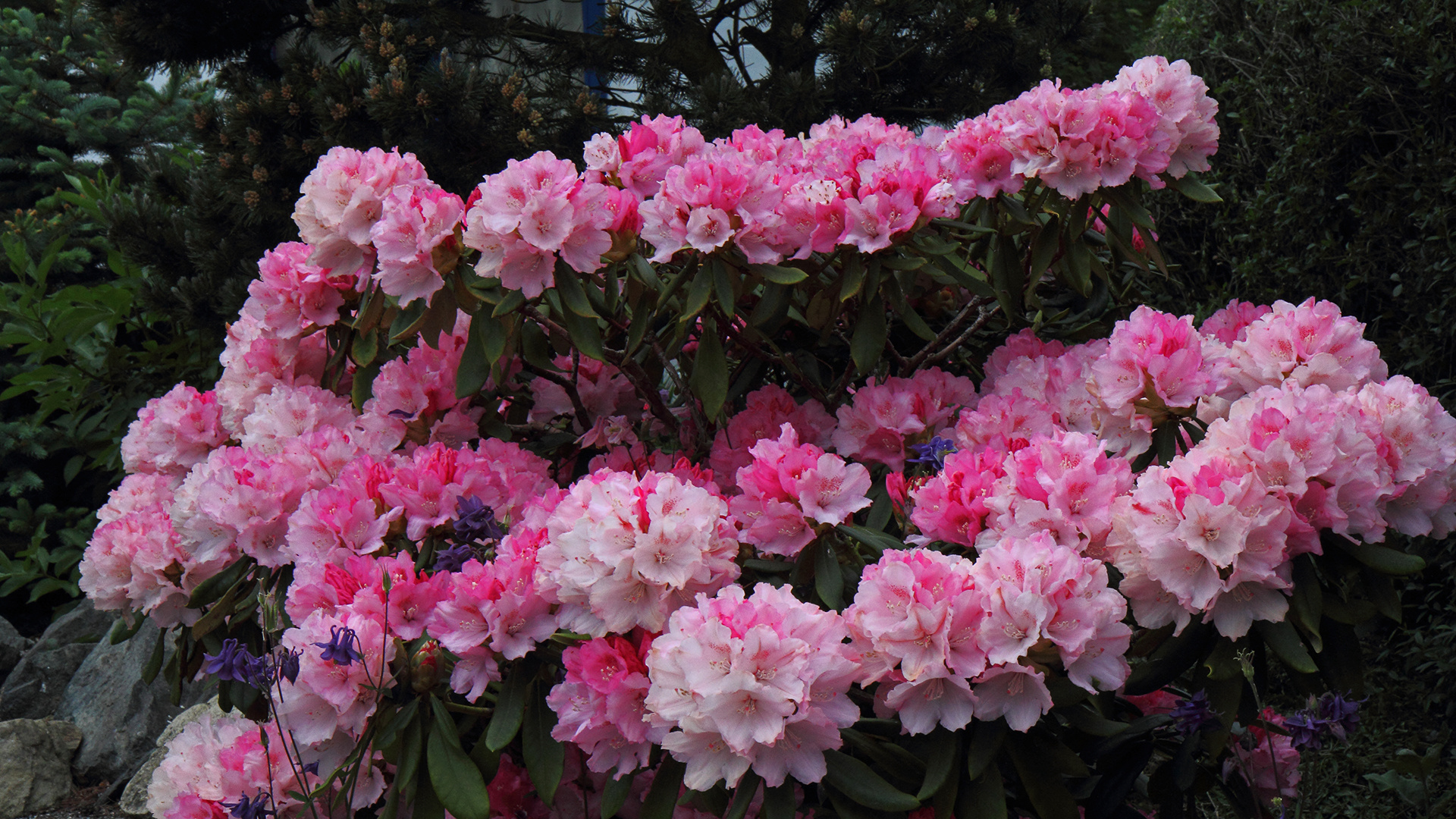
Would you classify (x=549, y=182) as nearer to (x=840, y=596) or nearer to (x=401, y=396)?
(x=401, y=396)

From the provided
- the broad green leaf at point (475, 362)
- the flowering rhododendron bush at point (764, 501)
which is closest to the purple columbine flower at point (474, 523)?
the flowering rhododendron bush at point (764, 501)

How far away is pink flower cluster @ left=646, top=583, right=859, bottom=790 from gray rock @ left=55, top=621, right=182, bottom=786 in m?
3.33

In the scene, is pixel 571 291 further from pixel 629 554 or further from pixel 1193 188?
pixel 1193 188

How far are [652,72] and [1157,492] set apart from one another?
3.52 m

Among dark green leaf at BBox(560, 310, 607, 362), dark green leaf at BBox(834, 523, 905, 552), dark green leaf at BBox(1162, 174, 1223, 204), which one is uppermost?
dark green leaf at BBox(1162, 174, 1223, 204)

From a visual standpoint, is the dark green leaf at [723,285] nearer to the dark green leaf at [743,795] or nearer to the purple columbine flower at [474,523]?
the purple columbine flower at [474,523]

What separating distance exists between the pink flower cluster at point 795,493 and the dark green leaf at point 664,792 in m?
0.30

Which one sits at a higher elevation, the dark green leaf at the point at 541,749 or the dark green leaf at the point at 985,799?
the dark green leaf at the point at 985,799

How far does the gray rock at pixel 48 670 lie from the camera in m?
4.25

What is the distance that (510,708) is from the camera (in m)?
1.28

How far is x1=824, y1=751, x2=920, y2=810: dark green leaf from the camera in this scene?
1078mm

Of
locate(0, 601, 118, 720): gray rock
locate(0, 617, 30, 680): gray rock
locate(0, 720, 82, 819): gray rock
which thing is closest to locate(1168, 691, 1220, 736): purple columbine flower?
locate(0, 720, 82, 819): gray rock

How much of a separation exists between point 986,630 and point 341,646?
2.26 feet

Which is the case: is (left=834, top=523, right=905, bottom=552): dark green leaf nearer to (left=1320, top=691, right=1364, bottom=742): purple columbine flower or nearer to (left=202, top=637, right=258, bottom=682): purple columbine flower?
(left=1320, top=691, right=1364, bottom=742): purple columbine flower
